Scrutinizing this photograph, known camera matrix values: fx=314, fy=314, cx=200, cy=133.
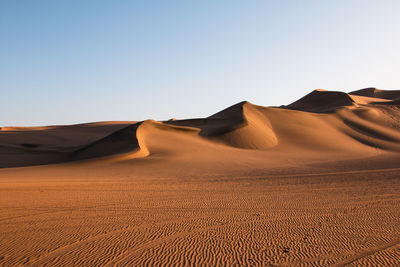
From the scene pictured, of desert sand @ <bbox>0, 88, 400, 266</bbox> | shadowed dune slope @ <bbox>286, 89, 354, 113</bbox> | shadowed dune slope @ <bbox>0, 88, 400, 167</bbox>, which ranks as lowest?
desert sand @ <bbox>0, 88, 400, 266</bbox>

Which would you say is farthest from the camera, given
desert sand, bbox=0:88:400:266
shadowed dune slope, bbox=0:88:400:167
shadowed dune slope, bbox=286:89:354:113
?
shadowed dune slope, bbox=286:89:354:113

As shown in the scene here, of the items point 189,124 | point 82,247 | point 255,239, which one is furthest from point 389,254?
point 189,124

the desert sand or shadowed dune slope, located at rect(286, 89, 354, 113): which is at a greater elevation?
shadowed dune slope, located at rect(286, 89, 354, 113)

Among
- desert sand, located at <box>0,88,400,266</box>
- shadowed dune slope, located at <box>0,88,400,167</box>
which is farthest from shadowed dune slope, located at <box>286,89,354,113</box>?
desert sand, located at <box>0,88,400,266</box>

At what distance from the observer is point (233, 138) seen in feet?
115

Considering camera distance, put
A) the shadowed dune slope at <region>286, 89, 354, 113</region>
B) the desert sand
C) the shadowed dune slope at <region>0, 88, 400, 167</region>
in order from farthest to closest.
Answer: the shadowed dune slope at <region>286, 89, 354, 113</region>
the shadowed dune slope at <region>0, 88, 400, 167</region>
the desert sand

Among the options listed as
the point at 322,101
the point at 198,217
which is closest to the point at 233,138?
the point at 198,217

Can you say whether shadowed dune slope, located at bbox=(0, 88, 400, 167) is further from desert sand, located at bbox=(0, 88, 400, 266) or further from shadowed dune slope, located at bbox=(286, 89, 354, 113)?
shadowed dune slope, located at bbox=(286, 89, 354, 113)

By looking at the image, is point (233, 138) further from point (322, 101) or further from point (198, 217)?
point (322, 101)

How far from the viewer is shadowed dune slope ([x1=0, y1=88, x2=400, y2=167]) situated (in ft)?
96.7

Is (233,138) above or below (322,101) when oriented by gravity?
below

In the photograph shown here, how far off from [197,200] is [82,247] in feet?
16.8

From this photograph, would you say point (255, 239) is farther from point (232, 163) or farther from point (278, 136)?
point (278, 136)

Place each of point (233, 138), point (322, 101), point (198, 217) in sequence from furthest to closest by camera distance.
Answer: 1. point (322, 101)
2. point (233, 138)
3. point (198, 217)
